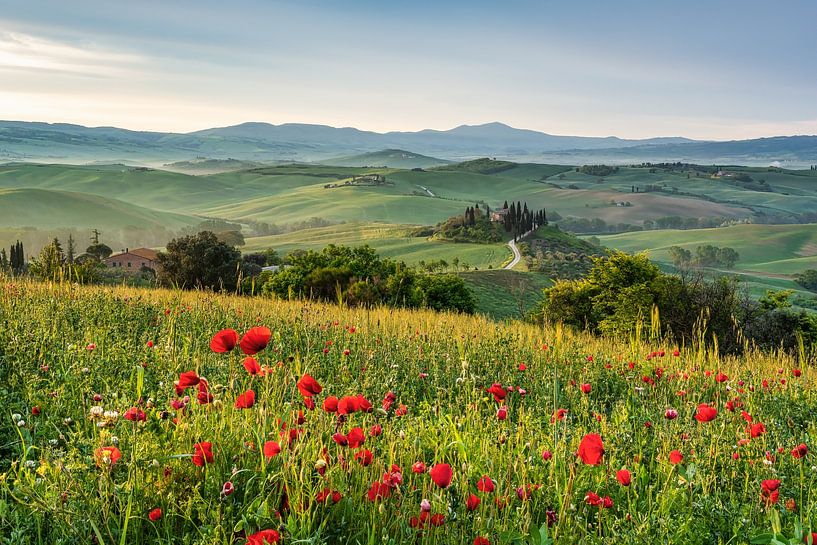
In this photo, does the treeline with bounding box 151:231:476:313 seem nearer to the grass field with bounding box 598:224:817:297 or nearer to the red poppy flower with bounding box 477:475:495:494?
the red poppy flower with bounding box 477:475:495:494

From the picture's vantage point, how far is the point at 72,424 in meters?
4.77

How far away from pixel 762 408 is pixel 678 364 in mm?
2083

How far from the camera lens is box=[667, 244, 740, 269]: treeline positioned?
140m

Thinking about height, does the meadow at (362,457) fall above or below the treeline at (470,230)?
above

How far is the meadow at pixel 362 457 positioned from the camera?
3008 mm

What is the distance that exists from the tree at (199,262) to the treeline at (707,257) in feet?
395

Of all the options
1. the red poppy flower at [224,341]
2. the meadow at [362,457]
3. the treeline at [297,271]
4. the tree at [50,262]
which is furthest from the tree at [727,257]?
the red poppy flower at [224,341]

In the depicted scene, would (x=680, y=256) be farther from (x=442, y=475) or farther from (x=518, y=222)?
(x=442, y=475)

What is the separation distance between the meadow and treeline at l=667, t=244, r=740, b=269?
14321cm

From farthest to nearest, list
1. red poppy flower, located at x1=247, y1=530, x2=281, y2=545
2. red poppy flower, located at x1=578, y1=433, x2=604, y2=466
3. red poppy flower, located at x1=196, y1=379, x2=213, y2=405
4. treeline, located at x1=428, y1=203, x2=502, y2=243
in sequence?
1. treeline, located at x1=428, y1=203, x2=502, y2=243
2. red poppy flower, located at x1=196, y1=379, x2=213, y2=405
3. red poppy flower, located at x1=578, y1=433, x2=604, y2=466
4. red poppy flower, located at x1=247, y1=530, x2=281, y2=545

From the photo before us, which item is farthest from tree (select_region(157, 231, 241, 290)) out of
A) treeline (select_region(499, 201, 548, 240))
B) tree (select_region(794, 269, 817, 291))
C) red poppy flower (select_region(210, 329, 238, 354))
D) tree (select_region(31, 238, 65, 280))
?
tree (select_region(794, 269, 817, 291))

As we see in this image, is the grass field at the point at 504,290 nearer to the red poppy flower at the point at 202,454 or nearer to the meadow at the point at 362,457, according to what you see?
the meadow at the point at 362,457

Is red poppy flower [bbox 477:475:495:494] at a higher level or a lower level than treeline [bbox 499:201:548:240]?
higher

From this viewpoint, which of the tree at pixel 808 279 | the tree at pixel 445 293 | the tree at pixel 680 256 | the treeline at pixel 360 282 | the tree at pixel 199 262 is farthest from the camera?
the tree at pixel 680 256
